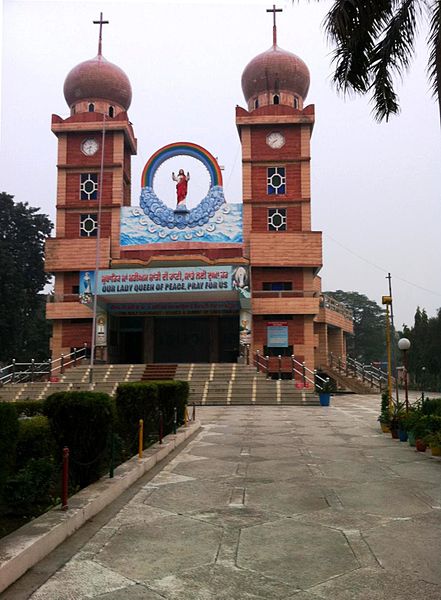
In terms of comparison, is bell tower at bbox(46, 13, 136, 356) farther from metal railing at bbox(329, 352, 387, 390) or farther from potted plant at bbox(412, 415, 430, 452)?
potted plant at bbox(412, 415, 430, 452)

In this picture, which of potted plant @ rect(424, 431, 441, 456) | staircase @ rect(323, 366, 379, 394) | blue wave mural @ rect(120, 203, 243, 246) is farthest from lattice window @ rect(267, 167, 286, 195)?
potted plant @ rect(424, 431, 441, 456)

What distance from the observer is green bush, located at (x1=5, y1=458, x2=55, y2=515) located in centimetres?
598

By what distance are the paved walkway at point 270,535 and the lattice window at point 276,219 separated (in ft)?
94.2

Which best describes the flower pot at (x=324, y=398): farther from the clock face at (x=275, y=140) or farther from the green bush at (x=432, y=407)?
the clock face at (x=275, y=140)

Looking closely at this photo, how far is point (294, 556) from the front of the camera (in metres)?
4.92

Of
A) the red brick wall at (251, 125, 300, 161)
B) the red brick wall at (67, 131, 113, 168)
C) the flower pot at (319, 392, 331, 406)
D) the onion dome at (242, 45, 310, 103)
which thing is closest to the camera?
the flower pot at (319, 392, 331, 406)

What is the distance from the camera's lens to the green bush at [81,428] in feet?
23.2

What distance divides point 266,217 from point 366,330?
40643mm

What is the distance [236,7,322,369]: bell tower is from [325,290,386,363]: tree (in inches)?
1376

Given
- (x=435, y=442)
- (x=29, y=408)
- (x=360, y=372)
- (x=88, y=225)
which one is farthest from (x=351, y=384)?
(x=29, y=408)

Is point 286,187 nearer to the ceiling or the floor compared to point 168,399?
nearer to the ceiling

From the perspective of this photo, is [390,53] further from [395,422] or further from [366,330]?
[366,330]

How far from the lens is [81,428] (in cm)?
708

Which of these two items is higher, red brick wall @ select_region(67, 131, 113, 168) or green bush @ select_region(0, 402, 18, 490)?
red brick wall @ select_region(67, 131, 113, 168)
